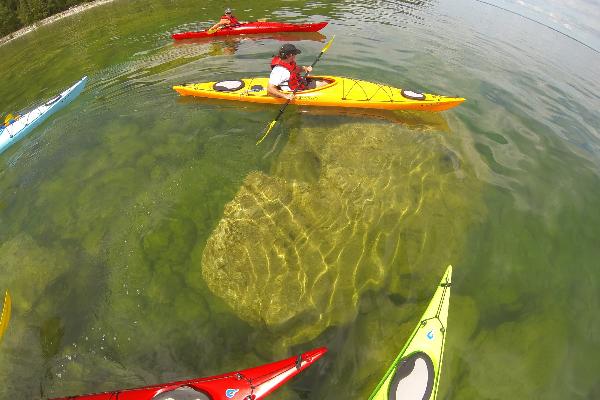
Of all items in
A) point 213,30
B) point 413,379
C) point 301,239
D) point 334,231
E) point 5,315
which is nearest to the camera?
point 413,379

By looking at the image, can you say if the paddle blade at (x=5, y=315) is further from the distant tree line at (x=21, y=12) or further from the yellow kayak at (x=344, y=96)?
the distant tree line at (x=21, y=12)

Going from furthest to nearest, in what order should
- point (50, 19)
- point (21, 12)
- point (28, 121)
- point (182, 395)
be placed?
1. point (50, 19)
2. point (21, 12)
3. point (28, 121)
4. point (182, 395)

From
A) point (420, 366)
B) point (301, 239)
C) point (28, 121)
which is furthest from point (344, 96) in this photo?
point (28, 121)

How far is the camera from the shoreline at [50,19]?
23.0 m

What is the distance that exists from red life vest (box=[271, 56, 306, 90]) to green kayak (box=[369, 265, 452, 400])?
781 centimetres

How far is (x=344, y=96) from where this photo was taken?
10.3m

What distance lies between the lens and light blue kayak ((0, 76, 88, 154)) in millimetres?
10656

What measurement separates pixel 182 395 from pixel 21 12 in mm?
32496

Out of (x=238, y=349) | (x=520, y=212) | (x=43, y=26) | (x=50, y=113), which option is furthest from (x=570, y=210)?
(x=43, y=26)

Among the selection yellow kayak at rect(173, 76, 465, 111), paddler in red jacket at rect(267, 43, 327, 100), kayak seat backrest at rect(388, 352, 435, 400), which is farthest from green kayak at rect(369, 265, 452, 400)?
paddler in red jacket at rect(267, 43, 327, 100)

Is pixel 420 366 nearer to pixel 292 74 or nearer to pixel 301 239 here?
pixel 301 239

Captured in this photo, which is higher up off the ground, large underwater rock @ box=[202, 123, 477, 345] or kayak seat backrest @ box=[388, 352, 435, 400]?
kayak seat backrest @ box=[388, 352, 435, 400]

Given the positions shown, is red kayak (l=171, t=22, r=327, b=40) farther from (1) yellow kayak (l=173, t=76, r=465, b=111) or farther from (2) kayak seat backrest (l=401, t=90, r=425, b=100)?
(2) kayak seat backrest (l=401, t=90, r=425, b=100)

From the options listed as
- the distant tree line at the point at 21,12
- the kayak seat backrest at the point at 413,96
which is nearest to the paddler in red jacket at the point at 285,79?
the kayak seat backrest at the point at 413,96
